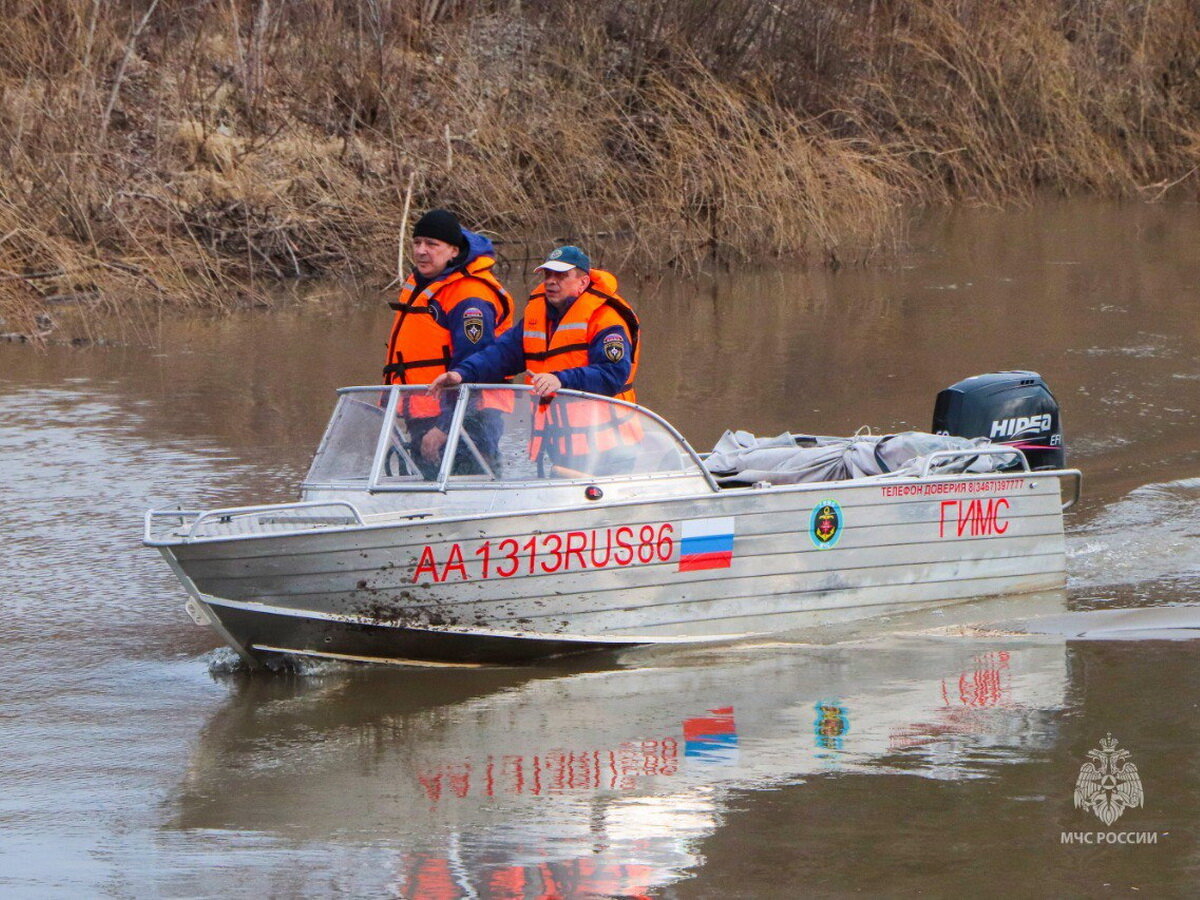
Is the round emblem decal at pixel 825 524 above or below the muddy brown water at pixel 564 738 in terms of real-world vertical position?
above

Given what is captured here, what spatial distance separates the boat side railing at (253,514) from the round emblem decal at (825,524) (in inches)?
77.7

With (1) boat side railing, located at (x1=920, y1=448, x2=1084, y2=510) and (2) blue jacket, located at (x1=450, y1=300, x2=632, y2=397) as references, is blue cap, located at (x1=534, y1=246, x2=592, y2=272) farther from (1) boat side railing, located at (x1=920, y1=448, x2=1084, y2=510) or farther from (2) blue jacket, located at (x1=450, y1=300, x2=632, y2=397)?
(1) boat side railing, located at (x1=920, y1=448, x2=1084, y2=510)

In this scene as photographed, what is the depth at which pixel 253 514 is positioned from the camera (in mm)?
6809

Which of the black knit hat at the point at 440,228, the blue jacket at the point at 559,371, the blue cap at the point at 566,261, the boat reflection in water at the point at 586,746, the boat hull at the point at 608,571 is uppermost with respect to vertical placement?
the black knit hat at the point at 440,228

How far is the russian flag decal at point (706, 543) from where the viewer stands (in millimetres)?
7102

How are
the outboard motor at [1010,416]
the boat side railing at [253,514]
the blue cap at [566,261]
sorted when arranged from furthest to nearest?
the outboard motor at [1010,416]
the blue cap at [566,261]
the boat side railing at [253,514]

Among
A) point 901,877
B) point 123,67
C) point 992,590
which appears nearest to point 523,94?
point 123,67

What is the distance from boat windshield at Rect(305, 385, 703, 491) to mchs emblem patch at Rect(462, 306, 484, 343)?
1.61 feet

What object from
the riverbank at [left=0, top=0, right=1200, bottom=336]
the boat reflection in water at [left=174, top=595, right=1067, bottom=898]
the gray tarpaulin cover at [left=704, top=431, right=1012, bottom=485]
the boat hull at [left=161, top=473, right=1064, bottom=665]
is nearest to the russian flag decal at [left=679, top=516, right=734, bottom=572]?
the boat hull at [left=161, top=473, right=1064, bottom=665]

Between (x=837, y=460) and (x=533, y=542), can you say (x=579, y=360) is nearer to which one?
(x=533, y=542)

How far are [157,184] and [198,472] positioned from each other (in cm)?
626

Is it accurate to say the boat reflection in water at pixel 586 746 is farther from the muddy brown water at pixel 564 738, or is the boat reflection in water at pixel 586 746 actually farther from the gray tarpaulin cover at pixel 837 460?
the gray tarpaulin cover at pixel 837 460

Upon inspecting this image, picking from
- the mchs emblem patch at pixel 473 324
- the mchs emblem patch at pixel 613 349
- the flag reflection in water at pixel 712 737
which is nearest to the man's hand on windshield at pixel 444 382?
the mchs emblem patch at pixel 473 324

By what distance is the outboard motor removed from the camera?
8633 mm
